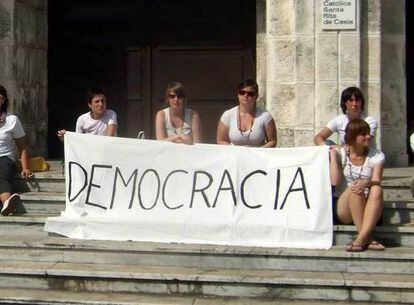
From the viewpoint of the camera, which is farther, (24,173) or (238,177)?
(24,173)

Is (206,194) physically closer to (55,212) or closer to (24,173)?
(55,212)

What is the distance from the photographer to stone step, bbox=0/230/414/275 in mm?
6621

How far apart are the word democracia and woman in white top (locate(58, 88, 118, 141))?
34.6 inches

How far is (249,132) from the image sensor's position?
7.84 m

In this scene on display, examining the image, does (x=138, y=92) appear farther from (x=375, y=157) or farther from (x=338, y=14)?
(x=375, y=157)

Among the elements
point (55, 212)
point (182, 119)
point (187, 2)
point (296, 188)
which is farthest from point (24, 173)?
point (187, 2)

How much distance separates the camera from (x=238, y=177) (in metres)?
7.28

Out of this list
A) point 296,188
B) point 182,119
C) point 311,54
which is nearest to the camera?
point 296,188

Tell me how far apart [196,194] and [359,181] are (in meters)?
1.59

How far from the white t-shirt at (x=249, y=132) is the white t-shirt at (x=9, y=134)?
2453 mm

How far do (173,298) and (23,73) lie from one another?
5.13 m

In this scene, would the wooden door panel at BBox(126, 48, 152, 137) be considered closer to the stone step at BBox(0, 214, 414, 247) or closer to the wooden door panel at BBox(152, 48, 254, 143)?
the wooden door panel at BBox(152, 48, 254, 143)

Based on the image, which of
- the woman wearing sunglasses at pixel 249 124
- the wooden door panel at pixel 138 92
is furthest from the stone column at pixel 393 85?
the wooden door panel at pixel 138 92

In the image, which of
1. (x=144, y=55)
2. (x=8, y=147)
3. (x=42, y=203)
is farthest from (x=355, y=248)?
(x=144, y=55)
